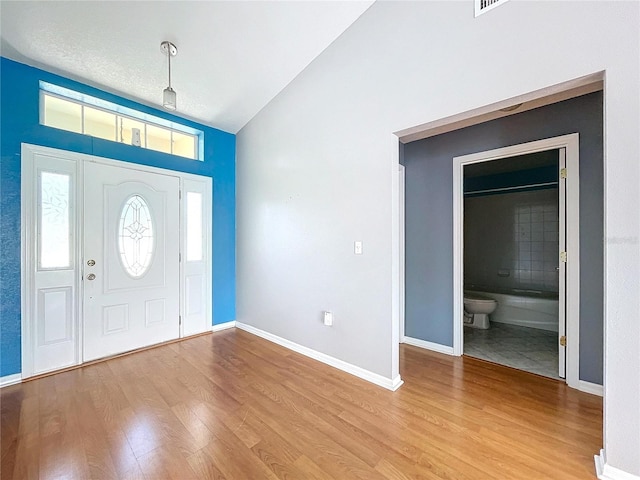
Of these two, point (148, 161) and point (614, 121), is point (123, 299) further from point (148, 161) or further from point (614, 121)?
point (614, 121)

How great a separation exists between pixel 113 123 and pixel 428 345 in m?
4.54

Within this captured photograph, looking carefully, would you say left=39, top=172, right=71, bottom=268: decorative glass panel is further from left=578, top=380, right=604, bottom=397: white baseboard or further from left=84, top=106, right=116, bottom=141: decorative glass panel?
left=578, top=380, right=604, bottom=397: white baseboard

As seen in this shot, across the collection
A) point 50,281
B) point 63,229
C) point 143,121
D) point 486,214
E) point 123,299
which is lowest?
point 123,299

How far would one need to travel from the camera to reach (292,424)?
6.20 feet

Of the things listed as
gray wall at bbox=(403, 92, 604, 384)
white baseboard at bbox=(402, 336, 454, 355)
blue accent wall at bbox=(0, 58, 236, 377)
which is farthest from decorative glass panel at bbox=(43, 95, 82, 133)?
white baseboard at bbox=(402, 336, 454, 355)

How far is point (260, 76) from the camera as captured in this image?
10.2 feet

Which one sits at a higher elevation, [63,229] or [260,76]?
[260,76]

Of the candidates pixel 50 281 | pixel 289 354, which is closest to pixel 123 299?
pixel 50 281

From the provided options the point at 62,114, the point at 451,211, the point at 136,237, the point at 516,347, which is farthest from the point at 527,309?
the point at 62,114

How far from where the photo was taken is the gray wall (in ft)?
7.48

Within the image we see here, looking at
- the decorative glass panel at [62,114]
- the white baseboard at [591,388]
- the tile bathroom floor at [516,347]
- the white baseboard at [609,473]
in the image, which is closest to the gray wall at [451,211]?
the white baseboard at [591,388]

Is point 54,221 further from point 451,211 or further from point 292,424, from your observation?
point 451,211

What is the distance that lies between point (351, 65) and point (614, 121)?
206 cm

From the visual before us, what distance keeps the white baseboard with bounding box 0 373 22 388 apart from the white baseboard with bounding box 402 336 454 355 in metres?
3.98
